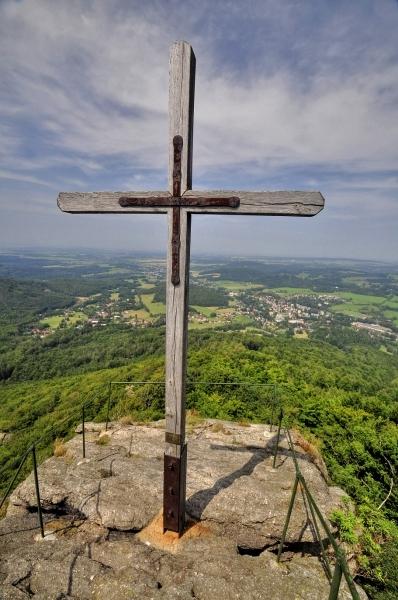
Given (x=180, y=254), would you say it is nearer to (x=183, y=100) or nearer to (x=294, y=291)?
(x=183, y=100)

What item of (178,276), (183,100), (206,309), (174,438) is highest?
(183,100)

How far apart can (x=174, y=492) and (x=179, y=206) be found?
3.55 meters

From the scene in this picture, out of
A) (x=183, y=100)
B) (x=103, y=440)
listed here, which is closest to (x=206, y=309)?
(x=103, y=440)

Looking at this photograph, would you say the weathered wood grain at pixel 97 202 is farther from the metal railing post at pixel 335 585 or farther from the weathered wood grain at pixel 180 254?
the metal railing post at pixel 335 585

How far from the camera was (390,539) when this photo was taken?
4.70 m

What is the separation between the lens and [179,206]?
10.9ft

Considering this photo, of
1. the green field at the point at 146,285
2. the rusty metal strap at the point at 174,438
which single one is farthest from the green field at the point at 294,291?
the rusty metal strap at the point at 174,438

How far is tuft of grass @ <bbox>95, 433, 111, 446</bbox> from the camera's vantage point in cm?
654

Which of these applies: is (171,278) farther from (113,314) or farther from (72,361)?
(113,314)

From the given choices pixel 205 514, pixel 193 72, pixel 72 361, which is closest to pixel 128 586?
pixel 205 514

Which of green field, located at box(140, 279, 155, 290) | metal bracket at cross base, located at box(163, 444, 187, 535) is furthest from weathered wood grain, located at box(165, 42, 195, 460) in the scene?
green field, located at box(140, 279, 155, 290)

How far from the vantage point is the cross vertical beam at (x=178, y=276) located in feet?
10.3

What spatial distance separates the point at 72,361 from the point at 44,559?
200ft

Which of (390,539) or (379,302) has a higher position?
(390,539)
